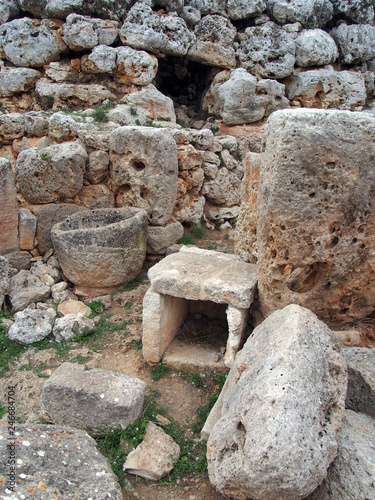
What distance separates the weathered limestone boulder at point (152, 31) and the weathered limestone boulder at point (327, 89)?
2.62 meters

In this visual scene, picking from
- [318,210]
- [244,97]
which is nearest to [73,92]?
[244,97]

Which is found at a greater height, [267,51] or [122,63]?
[267,51]

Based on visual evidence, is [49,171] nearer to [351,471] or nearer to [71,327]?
[71,327]

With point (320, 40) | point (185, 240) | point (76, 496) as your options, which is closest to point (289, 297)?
point (76, 496)

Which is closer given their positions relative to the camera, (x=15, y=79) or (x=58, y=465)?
(x=58, y=465)

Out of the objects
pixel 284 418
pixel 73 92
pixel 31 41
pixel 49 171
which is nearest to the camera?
pixel 284 418

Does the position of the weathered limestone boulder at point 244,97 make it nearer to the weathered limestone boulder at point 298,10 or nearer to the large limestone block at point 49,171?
the weathered limestone boulder at point 298,10

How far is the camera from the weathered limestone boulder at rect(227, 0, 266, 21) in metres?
8.09

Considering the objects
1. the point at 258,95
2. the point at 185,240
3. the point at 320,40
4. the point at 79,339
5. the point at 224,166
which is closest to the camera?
the point at 79,339

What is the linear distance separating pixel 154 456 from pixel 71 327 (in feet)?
5.40

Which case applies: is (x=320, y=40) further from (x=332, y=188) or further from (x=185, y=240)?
(x=332, y=188)

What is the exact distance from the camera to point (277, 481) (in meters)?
1.57

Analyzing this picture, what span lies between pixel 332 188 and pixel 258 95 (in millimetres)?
5969

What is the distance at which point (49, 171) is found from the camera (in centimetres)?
470
